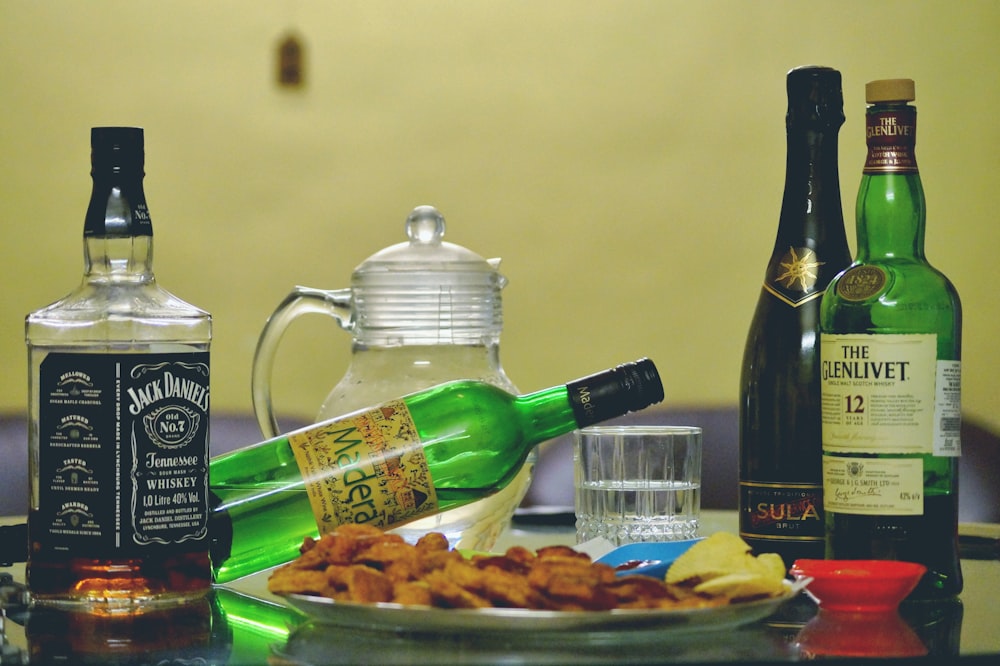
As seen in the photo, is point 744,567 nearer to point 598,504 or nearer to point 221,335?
point 598,504

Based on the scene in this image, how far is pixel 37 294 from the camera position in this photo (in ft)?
7.98

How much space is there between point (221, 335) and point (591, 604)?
1967mm

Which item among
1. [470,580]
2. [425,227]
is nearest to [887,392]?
[470,580]

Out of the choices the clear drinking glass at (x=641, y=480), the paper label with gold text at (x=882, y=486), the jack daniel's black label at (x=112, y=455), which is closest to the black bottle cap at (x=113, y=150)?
the jack daniel's black label at (x=112, y=455)

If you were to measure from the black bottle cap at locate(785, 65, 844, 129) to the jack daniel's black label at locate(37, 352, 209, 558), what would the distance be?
1.52 ft

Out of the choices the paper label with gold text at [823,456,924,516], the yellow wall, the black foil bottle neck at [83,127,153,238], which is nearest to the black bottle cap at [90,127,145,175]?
the black foil bottle neck at [83,127,153,238]

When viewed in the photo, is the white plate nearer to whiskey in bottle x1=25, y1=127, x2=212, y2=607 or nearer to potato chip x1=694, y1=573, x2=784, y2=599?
potato chip x1=694, y1=573, x2=784, y2=599

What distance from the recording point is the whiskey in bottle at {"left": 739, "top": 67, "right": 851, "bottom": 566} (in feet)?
2.88

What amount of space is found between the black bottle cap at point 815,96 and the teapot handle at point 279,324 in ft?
1.18

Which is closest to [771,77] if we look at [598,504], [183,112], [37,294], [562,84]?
[562,84]

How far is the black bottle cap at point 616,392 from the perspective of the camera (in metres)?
0.84

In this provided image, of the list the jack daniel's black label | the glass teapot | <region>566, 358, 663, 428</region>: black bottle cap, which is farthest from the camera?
the glass teapot

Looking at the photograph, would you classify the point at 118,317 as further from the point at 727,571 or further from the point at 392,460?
the point at 727,571

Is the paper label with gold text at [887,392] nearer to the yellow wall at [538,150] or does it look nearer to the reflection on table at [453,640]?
the reflection on table at [453,640]
